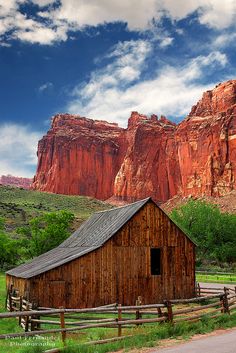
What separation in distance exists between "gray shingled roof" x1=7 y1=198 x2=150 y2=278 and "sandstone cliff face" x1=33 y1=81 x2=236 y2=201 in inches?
3013

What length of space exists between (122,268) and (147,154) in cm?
12303

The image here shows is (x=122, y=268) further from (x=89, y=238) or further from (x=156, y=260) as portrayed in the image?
(x=156, y=260)

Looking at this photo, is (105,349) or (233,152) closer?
(105,349)

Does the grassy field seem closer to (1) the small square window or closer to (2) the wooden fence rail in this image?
(2) the wooden fence rail

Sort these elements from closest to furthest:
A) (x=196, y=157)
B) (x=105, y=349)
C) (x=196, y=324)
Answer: (x=105, y=349) → (x=196, y=324) → (x=196, y=157)

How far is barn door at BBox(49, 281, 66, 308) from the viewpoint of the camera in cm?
2019

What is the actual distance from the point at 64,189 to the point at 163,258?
140606mm

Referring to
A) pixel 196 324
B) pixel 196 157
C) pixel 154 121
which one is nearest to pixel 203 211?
pixel 196 324

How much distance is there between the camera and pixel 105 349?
11.7 metres

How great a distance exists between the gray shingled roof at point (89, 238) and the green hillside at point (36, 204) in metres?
46.3

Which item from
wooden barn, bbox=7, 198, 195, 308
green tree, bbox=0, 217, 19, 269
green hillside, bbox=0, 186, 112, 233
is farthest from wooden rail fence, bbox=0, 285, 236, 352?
green hillside, bbox=0, 186, 112, 233

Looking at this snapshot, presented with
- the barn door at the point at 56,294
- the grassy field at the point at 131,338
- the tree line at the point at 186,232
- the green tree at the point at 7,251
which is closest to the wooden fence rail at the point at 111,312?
the grassy field at the point at 131,338

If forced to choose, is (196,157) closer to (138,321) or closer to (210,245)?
(210,245)

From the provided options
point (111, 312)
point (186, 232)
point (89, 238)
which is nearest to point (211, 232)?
point (186, 232)
